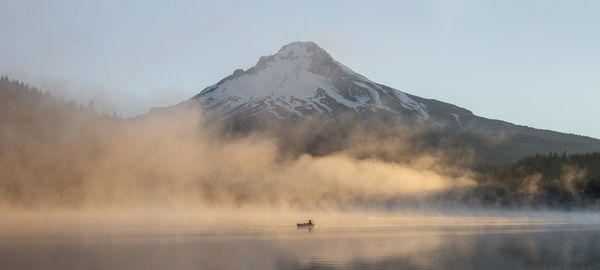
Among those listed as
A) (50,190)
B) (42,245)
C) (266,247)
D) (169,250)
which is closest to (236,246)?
(266,247)

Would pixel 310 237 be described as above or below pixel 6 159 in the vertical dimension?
below

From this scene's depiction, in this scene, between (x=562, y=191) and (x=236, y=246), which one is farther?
(x=562, y=191)

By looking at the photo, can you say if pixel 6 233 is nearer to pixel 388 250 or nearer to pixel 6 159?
pixel 388 250

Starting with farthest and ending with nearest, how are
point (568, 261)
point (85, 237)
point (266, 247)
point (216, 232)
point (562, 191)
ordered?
point (562, 191), point (216, 232), point (85, 237), point (266, 247), point (568, 261)

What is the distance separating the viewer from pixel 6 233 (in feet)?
304

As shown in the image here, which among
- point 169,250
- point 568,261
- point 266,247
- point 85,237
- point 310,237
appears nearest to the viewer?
point 568,261

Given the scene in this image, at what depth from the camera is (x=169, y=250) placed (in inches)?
2906

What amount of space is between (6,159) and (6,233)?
113980 millimetres

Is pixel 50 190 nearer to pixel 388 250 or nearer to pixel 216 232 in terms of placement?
pixel 216 232

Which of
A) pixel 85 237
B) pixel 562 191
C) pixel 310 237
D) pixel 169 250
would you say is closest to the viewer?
pixel 169 250

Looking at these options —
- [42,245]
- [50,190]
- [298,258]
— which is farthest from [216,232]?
[50,190]

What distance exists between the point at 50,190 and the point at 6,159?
1560cm

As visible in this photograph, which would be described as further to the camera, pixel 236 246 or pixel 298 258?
pixel 236 246

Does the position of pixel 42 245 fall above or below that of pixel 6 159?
below
